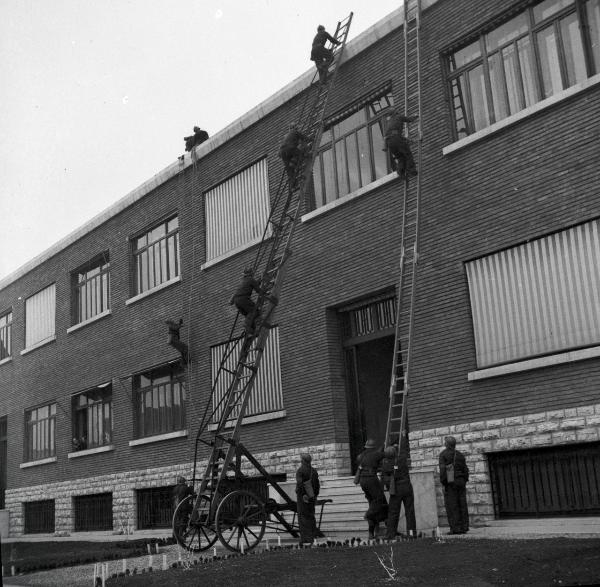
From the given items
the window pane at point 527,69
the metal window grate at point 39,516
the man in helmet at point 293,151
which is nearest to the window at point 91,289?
the metal window grate at point 39,516

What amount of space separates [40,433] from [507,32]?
2253 centimetres

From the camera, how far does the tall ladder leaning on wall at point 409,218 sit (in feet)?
51.9

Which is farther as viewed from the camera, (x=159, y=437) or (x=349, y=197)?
(x=159, y=437)

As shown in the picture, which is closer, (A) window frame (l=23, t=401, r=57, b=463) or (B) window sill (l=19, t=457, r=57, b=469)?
(B) window sill (l=19, t=457, r=57, b=469)

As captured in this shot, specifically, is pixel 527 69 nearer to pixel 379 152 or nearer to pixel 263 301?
pixel 379 152

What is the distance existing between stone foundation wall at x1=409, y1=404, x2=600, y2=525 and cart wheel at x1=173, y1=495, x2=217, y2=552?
4.05 metres

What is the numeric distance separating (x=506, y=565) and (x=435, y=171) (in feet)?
30.4

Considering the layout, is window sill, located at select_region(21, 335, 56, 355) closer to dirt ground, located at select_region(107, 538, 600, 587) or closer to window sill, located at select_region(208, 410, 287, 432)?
window sill, located at select_region(208, 410, 287, 432)

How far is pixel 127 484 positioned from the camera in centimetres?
2438

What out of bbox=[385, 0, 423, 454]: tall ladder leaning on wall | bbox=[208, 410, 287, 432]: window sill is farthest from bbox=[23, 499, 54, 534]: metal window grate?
bbox=[385, 0, 423, 454]: tall ladder leaning on wall

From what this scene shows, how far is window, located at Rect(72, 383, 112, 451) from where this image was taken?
87.2 feet

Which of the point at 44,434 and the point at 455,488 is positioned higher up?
the point at 44,434

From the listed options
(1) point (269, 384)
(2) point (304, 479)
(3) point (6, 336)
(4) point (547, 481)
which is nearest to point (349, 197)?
(1) point (269, 384)

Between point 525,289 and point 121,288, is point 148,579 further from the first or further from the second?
point 121,288
